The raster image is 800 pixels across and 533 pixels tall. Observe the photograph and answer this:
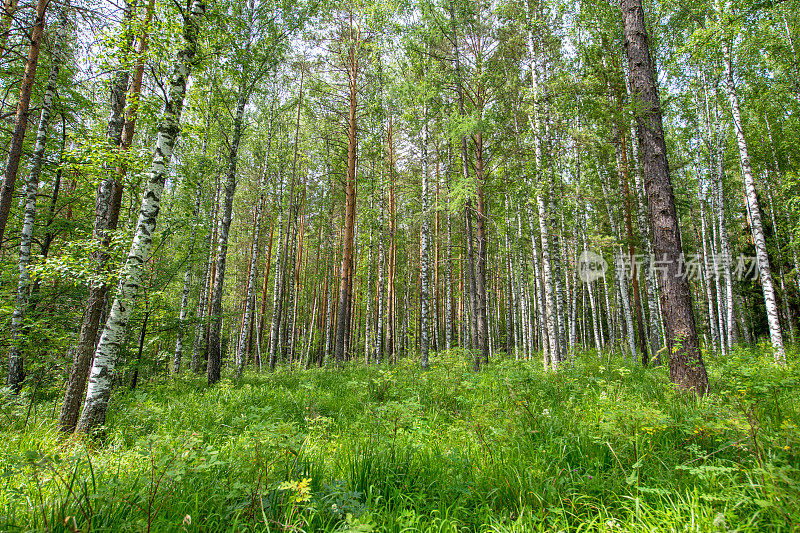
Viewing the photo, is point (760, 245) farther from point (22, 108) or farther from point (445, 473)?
point (22, 108)

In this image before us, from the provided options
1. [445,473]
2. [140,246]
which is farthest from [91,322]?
[445,473]

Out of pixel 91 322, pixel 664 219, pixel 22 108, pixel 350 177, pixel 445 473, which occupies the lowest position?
pixel 445 473

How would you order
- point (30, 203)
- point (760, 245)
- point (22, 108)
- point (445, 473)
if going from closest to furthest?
point (445, 473) < point (22, 108) < point (30, 203) < point (760, 245)

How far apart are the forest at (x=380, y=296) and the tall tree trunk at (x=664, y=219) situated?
4 centimetres

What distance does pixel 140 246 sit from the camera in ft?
16.0

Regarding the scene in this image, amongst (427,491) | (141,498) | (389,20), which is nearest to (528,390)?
(427,491)

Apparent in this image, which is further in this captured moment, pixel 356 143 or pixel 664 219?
pixel 356 143

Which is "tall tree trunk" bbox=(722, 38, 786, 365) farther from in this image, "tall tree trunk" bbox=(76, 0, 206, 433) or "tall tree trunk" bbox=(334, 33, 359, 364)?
"tall tree trunk" bbox=(76, 0, 206, 433)

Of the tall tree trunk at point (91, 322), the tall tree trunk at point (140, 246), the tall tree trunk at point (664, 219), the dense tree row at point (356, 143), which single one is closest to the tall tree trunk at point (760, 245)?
the dense tree row at point (356, 143)

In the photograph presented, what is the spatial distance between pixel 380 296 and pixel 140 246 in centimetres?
1060

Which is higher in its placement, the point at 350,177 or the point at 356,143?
the point at 356,143

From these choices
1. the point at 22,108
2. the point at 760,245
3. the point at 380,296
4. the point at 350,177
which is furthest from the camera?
the point at 380,296

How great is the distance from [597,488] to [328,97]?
510 inches

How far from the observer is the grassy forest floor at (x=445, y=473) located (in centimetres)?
202
